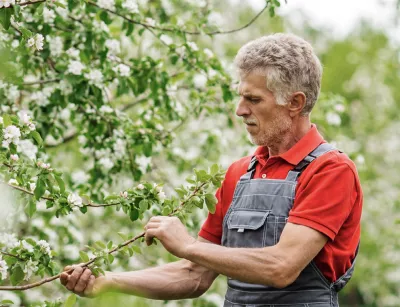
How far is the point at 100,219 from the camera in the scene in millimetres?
7082

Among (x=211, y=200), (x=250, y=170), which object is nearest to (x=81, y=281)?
(x=211, y=200)

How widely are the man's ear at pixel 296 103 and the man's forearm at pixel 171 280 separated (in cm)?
78

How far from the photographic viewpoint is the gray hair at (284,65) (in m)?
2.76

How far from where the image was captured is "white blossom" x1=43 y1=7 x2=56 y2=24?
362 cm

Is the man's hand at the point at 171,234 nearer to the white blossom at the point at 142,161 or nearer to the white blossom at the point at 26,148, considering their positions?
the white blossom at the point at 26,148

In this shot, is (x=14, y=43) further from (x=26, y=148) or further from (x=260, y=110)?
(x=260, y=110)

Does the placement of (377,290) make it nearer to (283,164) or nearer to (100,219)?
(100,219)

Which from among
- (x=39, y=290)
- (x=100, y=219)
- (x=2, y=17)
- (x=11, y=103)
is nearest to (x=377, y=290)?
(x=100, y=219)

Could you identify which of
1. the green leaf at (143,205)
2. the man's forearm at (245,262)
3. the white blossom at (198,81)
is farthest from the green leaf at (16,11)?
the white blossom at (198,81)

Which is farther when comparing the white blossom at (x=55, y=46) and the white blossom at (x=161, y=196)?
the white blossom at (x=55, y=46)

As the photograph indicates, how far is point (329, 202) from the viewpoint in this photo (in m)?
2.52

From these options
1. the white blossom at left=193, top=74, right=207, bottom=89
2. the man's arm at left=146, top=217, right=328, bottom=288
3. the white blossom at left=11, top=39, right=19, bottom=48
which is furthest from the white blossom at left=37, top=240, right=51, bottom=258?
the white blossom at left=193, top=74, right=207, bottom=89

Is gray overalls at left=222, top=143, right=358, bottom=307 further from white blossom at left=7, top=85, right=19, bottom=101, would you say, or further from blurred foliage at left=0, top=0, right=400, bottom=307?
white blossom at left=7, top=85, right=19, bottom=101

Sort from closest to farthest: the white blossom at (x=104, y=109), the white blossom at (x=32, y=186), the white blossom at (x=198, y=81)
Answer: the white blossom at (x=32, y=186) → the white blossom at (x=104, y=109) → the white blossom at (x=198, y=81)
